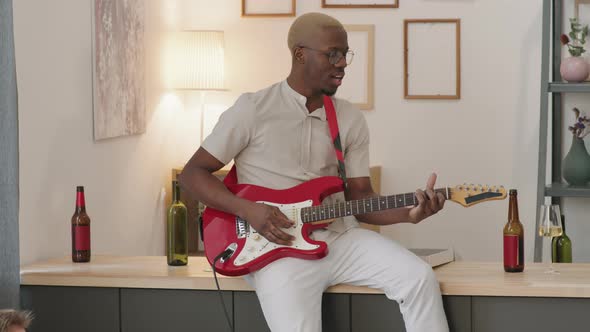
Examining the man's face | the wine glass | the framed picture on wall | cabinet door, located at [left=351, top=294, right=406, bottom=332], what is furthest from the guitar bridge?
the framed picture on wall

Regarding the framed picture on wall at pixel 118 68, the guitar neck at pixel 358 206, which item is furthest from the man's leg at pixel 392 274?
the framed picture on wall at pixel 118 68

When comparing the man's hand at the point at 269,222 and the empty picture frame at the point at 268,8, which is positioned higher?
the empty picture frame at the point at 268,8

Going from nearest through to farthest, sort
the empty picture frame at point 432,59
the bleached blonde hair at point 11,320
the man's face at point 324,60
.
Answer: the bleached blonde hair at point 11,320 → the man's face at point 324,60 → the empty picture frame at point 432,59

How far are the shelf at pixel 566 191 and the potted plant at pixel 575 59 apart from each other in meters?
0.50

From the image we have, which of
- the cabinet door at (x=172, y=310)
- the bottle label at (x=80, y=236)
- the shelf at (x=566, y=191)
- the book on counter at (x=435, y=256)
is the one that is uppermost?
the shelf at (x=566, y=191)

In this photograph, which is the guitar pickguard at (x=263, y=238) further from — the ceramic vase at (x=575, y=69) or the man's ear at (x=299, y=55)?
the ceramic vase at (x=575, y=69)

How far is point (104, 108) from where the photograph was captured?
11.6 feet

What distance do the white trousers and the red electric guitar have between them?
0.13 feet

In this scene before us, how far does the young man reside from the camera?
249 cm

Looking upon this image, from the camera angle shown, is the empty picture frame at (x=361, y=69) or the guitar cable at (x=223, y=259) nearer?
the guitar cable at (x=223, y=259)

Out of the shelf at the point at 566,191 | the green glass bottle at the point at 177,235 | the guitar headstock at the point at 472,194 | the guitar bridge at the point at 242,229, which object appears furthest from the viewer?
the shelf at the point at 566,191

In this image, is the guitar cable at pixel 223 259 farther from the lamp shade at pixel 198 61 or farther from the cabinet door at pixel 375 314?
the lamp shade at pixel 198 61

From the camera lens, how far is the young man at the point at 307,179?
8.16ft

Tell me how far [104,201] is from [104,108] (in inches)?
14.1
